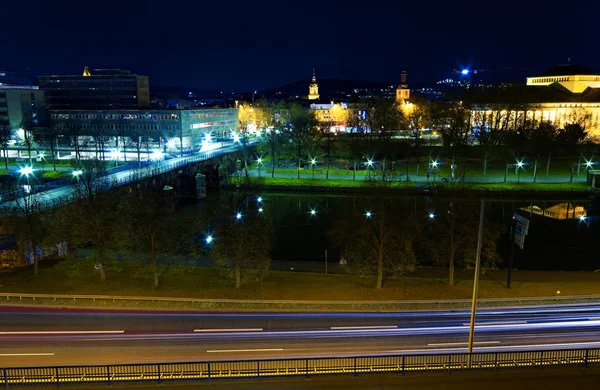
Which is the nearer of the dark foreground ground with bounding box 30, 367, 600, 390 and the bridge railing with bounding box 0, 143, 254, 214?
the dark foreground ground with bounding box 30, 367, 600, 390

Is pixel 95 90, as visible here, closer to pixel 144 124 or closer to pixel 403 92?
pixel 144 124

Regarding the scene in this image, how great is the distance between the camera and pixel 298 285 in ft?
69.2

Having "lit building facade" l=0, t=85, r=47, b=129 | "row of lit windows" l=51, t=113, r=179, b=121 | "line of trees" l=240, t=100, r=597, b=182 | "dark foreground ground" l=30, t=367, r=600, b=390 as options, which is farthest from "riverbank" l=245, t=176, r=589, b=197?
"lit building facade" l=0, t=85, r=47, b=129

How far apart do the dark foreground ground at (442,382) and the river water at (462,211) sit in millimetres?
11605

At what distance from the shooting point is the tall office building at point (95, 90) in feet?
334

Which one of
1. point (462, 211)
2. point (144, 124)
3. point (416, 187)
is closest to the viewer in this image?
point (462, 211)

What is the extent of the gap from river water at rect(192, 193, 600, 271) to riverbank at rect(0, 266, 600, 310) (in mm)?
2977

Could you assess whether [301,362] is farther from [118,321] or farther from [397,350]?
[118,321]

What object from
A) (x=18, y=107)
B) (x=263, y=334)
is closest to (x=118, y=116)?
(x=18, y=107)

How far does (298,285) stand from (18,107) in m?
84.8

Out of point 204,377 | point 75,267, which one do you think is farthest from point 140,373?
point 75,267

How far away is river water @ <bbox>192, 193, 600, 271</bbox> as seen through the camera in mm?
28806

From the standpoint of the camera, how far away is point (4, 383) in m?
10.9

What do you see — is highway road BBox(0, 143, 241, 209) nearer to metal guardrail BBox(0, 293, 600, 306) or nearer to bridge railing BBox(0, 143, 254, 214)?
bridge railing BBox(0, 143, 254, 214)
